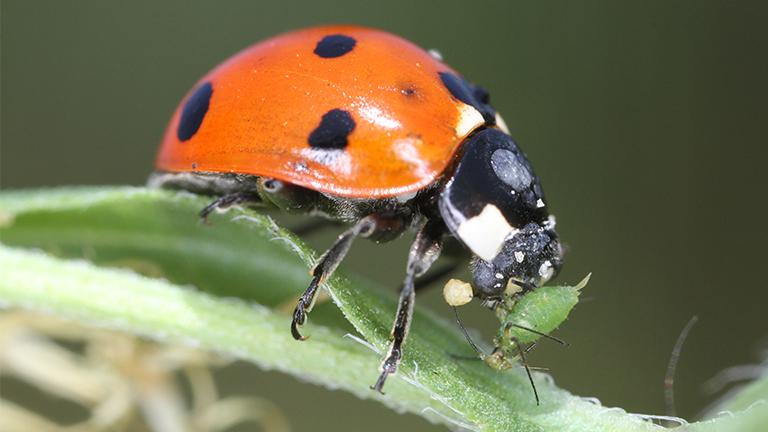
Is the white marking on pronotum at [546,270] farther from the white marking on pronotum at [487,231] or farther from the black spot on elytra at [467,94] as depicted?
the black spot on elytra at [467,94]

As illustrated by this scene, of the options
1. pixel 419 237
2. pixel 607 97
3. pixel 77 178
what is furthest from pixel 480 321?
pixel 77 178

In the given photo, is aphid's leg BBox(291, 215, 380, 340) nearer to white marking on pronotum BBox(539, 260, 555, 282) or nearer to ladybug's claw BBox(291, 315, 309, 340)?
ladybug's claw BBox(291, 315, 309, 340)

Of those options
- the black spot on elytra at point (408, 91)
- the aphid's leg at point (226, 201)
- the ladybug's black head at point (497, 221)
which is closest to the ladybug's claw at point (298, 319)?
the aphid's leg at point (226, 201)

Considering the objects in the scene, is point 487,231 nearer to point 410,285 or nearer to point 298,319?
point 410,285

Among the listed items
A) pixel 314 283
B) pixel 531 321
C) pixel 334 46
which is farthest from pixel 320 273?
pixel 334 46

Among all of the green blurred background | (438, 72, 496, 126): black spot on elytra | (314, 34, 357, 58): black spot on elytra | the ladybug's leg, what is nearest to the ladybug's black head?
(438, 72, 496, 126): black spot on elytra

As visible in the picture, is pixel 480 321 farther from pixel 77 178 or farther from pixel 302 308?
pixel 77 178
